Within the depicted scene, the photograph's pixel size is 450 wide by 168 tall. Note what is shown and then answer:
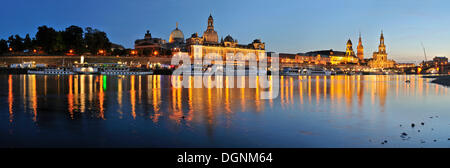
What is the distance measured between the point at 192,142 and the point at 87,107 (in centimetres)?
809

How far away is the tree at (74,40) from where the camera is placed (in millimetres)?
90500

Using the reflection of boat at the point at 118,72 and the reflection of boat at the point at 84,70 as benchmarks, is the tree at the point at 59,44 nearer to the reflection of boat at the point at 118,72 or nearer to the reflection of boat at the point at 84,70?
the reflection of boat at the point at 84,70

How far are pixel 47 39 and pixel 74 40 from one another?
6335 mm

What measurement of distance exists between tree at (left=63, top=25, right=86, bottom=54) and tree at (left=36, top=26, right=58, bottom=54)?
9.83ft

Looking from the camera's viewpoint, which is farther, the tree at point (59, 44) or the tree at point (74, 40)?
the tree at point (74, 40)

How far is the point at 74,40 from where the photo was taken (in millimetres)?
90875

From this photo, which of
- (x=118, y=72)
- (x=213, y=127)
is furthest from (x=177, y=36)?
(x=213, y=127)

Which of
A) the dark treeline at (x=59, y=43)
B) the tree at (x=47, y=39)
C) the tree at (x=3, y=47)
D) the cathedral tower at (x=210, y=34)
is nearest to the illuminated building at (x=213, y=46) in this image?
the cathedral tower at (x=210, y=34)

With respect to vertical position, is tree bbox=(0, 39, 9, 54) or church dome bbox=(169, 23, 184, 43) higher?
church dome bbox=(169, 23, 184, 43)

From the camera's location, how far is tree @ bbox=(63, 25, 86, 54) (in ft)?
297

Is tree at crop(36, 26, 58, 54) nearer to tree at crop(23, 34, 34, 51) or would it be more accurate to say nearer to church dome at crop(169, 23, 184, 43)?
tree at crop(23, 34, 34, 51)

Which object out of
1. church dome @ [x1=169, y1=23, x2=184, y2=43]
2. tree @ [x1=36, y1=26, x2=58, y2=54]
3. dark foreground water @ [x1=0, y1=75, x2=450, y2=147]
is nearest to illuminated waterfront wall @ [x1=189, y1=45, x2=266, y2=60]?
church dome @ [x1=169, y1=23, x2=184, y2=43]

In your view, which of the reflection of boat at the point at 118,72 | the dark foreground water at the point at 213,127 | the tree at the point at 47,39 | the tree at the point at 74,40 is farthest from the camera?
the tree at the point at 74,40
